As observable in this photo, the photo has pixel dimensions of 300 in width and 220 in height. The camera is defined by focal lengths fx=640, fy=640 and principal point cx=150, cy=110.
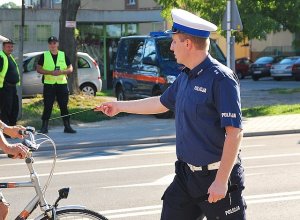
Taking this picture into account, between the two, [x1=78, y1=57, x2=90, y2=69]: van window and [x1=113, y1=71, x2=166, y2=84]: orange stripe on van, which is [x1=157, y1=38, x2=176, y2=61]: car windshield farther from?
[x1=78, y1=57, x2=90, y2=69]: van window

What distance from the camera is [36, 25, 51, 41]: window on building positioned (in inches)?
1270

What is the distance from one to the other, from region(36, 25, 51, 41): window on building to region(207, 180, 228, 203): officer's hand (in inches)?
1159

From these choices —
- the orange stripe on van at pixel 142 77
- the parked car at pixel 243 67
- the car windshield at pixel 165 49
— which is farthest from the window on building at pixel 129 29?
the car windshield at pixel 165 49

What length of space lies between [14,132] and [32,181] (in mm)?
406

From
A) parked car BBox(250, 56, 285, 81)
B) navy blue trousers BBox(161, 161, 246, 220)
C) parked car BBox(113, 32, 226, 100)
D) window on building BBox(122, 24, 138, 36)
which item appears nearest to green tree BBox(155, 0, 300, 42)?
parked car BBox(113, 32, 226, 100)

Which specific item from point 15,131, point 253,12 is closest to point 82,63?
point 253,12

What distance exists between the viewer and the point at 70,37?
19000 millimetres

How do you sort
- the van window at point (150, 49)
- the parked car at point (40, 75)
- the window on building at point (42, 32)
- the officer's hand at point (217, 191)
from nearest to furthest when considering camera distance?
the officer's hand at point (217, 191)
the van window at point (150, 49)
the parked car at point (40, 75)
the window on building at point (42, 32)

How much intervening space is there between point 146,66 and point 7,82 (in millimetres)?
4799

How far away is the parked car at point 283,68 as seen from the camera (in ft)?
124

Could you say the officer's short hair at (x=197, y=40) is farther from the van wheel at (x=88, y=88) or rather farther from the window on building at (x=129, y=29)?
the window on building at (x=129, y=29)

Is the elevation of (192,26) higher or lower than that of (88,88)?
higher

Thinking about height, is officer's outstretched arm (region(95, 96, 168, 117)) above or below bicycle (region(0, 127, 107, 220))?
above

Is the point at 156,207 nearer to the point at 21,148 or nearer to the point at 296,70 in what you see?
the point at 21,148
